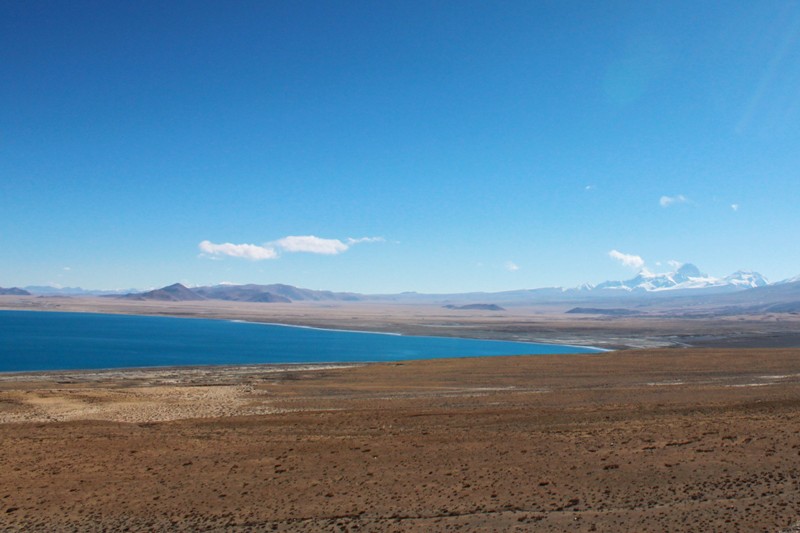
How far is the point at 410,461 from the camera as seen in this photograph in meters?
16.9

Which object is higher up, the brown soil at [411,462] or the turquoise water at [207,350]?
the brown soil at [411,462]

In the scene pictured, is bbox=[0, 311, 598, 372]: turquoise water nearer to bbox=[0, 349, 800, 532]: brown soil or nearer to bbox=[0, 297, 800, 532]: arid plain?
bbox=[0, 349, 800, 532]: brown soil

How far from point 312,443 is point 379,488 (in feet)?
16.1

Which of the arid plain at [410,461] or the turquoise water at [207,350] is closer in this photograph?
the arid plain at [410,461]

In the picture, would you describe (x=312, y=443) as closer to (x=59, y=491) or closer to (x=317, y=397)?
(x=59, y=491)

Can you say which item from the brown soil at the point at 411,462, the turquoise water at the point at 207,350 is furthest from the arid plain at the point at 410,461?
the turquoise water at the point at 207,350

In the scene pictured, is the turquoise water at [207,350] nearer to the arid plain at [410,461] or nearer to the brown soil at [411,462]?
the brown soil at [411,462]

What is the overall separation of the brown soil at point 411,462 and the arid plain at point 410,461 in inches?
2.6

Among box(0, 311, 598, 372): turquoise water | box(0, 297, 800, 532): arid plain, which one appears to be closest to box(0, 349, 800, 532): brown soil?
box(0, 297, 800, 532): arid plain

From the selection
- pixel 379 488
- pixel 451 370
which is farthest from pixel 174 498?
pixel 451 370

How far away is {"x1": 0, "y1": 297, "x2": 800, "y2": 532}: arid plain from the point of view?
42.6 feet

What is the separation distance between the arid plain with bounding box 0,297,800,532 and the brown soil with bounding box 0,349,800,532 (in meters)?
0.07

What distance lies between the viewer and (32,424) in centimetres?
2309

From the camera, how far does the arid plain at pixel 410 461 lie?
12977 millimetres
